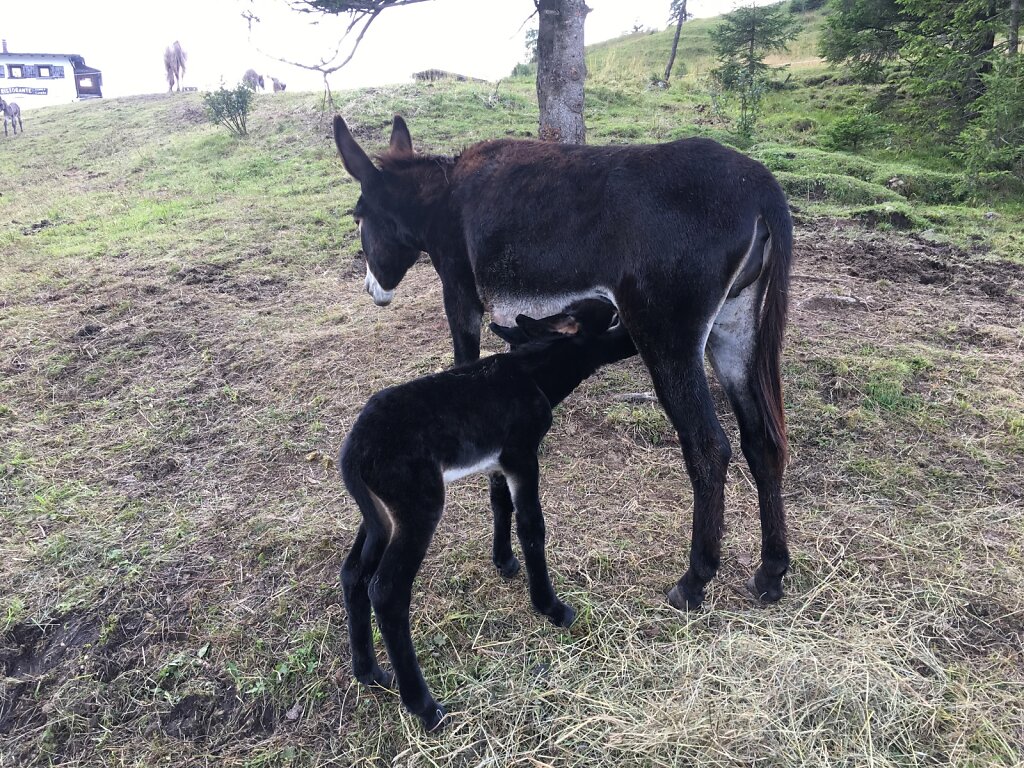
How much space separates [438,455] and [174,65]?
33459 millimetres

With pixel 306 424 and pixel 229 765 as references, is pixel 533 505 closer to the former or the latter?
pixel 229 765

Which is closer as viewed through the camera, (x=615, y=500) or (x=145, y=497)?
(x=615, y=500)

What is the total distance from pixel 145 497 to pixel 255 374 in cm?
162

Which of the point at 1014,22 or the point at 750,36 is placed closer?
the point at 1014,22

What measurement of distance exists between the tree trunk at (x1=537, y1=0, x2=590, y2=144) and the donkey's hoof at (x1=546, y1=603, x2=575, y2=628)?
14.8 ft

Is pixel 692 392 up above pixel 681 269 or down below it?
below

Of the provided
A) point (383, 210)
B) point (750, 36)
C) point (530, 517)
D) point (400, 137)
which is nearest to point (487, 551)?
point (530, 517)

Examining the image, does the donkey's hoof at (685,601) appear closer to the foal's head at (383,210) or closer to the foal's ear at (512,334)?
the foal's ear at (512,334)

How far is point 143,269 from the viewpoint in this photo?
805cm

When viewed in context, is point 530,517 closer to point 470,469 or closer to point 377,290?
point 470,469

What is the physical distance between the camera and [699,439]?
→ 9.02 feet

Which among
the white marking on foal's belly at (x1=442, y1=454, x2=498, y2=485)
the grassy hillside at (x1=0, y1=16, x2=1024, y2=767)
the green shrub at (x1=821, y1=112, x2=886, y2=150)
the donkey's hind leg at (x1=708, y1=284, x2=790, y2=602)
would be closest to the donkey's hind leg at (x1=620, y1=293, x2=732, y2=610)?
the donkey's hind leg at (x1=708, y1=284, x2=790, y2=602)

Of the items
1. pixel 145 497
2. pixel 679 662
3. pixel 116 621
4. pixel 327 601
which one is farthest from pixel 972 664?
pixel 145 497

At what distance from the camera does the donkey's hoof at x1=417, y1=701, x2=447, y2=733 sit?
8.01 ft
